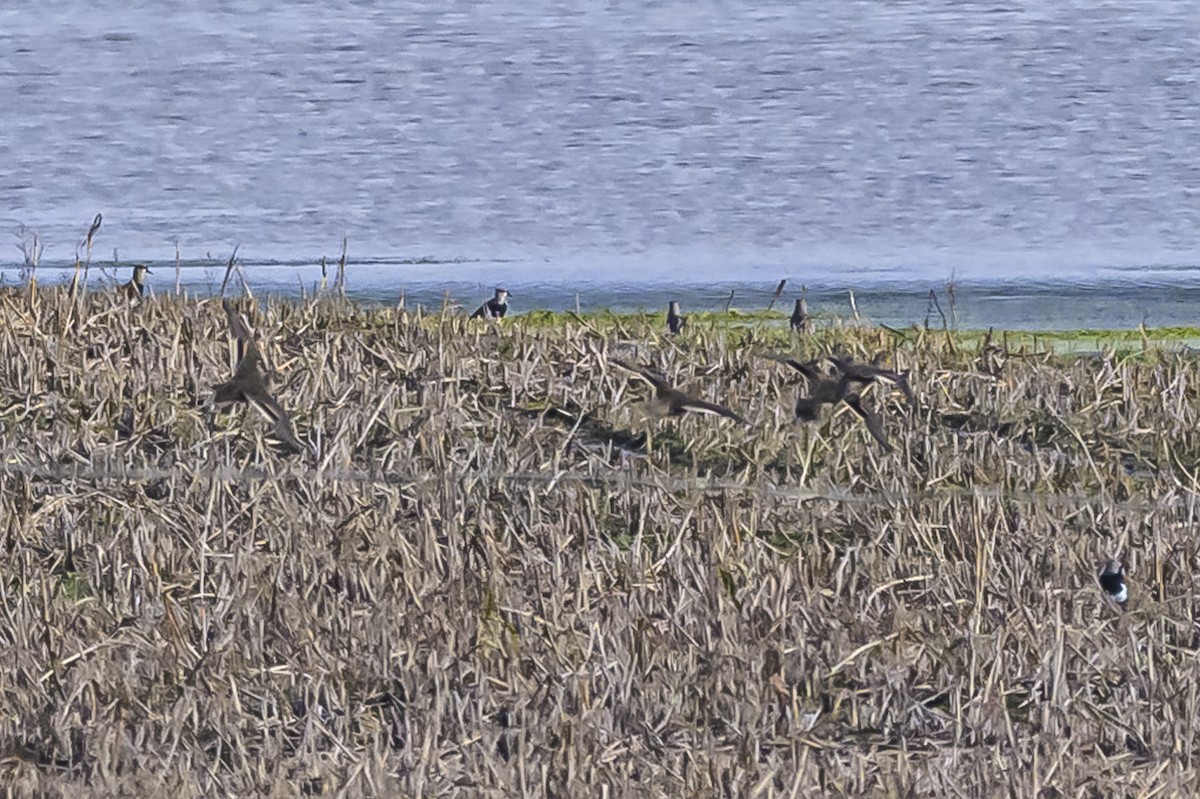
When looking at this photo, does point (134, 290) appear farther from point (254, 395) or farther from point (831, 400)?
point (831, 400)

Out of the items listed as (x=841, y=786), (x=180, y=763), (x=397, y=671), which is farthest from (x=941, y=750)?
(x=180, y=763)

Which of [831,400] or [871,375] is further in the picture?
[871,375]

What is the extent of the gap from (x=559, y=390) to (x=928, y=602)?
282 cm

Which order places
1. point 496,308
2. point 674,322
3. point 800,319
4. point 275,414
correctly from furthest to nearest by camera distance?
point 496,308 < point 800,319 < point 674,322 < point 275,414

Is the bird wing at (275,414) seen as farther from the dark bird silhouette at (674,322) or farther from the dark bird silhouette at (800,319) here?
the dark bird silhouette at (800,319)

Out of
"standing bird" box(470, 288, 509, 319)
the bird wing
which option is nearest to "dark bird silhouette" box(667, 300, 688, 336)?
"standing bird" box(470, 288, 509, 319)

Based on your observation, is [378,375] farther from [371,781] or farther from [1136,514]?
[371,781]

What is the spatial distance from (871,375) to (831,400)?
333mm

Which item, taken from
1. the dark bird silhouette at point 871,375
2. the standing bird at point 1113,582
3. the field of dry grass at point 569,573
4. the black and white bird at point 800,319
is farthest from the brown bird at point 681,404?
the black and white bird at point 800,319

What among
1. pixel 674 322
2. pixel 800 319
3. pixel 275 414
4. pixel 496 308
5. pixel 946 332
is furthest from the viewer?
pixel 496 308

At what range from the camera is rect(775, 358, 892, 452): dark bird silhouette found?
774 centimetres

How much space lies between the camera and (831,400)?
26.2ft

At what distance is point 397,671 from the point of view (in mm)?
5066

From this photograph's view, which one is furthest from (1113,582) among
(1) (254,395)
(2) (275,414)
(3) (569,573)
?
(1) (254,395)
